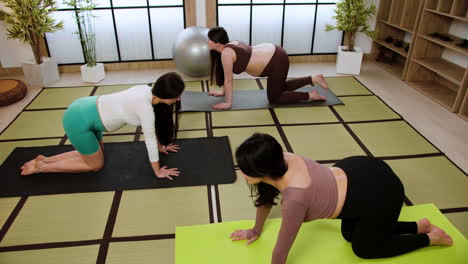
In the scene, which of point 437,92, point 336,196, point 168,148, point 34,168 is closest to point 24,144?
point 34,168

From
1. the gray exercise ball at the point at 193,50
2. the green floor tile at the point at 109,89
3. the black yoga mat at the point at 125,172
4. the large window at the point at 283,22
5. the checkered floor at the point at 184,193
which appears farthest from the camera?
the large window at the point at 283,22

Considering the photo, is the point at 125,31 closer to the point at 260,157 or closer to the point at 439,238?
the point at 260,157

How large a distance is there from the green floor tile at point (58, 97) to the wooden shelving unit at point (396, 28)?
3800 mm

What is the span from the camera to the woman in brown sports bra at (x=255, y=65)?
3461mm

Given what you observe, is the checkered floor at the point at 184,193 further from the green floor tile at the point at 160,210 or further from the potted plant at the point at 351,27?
the potted plant at the point at 351,27

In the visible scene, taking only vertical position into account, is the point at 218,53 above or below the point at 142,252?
above

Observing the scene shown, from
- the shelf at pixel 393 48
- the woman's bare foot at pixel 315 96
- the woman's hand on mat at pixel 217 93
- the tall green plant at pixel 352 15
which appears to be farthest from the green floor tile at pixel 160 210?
the shelf at pixel 393 48

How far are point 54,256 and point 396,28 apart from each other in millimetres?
4767

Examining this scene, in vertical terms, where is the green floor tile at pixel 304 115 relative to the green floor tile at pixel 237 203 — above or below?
above

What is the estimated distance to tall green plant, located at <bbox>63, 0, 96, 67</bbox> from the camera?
4.32 meters

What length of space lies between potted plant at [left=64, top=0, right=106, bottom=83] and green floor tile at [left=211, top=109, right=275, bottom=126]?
174 cm

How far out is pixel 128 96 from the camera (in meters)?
2.40

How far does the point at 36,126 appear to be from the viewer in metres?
3.39

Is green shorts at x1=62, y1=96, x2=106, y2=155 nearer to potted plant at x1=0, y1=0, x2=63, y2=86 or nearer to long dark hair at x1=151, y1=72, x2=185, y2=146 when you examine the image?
long dark hair at x1=151, y1=72, x2=185, y2=146
